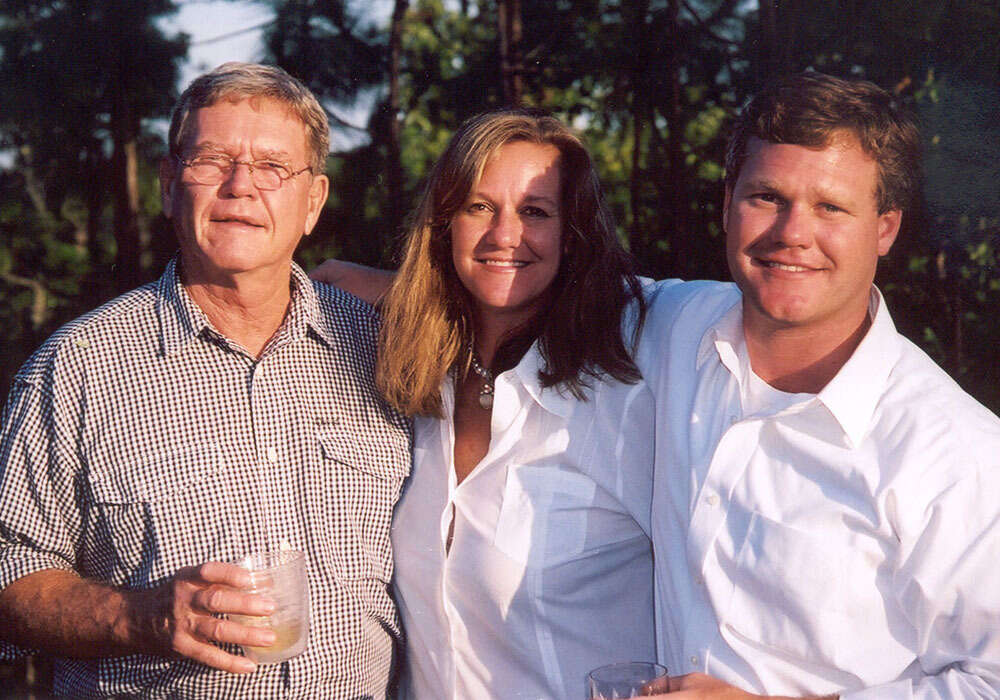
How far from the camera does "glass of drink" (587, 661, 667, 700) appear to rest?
78.7 inches

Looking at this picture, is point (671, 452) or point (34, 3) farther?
point (34, 3)

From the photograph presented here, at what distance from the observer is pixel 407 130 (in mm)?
4207

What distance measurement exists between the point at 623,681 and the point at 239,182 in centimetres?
161

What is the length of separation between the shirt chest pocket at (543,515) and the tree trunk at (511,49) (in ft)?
6.02

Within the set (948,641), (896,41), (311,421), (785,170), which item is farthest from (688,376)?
(896,41)

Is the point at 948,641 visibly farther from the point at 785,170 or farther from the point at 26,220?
the point at 26,220

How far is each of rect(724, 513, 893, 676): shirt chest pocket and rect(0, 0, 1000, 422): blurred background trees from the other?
1.59m

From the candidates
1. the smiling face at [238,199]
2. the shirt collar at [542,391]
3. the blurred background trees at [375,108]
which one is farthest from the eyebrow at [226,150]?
the blurred background trees at [375,108]

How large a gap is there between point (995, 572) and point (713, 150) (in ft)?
7.11

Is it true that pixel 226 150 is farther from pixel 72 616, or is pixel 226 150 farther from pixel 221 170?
pixel 72 616

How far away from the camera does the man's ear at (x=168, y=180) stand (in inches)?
113

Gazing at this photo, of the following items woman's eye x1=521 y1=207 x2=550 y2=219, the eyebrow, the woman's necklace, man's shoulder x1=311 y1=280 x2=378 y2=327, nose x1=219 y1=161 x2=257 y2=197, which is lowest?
the woman's necklace

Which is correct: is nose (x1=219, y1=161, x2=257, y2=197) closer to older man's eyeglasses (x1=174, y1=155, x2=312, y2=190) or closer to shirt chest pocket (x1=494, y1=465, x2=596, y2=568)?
older man's eyeglasses (x1=174, y1=155, x2=312, y2=190)

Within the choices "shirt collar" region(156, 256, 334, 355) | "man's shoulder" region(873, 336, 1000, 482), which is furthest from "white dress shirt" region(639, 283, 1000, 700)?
"shirt collar" region(156, 256, 334, 355)
